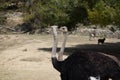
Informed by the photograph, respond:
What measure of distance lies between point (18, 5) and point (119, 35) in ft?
58.7

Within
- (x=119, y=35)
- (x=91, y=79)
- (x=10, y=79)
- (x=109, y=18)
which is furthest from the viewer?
(x=119, y=35)

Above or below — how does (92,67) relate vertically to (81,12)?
above

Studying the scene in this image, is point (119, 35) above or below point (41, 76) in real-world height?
below

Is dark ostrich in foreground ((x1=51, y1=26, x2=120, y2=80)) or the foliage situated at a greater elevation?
dark ostrich in foreground ((x1=51, y1=26, x2=120, y2=80))

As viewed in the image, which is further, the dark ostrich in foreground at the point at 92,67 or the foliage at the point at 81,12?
the foliage at the point at 81,12

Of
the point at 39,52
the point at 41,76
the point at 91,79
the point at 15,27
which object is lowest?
the point at 15,27

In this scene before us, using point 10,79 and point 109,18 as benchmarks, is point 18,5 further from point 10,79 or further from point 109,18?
point 10,79

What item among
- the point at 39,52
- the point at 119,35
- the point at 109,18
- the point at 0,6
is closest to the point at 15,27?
the point at 0,6

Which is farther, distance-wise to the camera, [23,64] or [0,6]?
[0,6]

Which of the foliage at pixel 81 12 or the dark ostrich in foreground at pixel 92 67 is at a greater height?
the dark ostrich in foreground at pixel 92 67

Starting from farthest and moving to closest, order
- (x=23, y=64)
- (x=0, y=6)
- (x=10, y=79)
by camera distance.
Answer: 1. (x=0, y=6)
2. (x=23, y=64)
3. (x=10, y=79)

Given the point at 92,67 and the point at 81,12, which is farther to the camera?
the point at 81,12

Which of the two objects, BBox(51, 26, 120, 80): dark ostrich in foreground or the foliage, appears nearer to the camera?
BBox(51, 26, 120, 80): dark ostrich in foreground

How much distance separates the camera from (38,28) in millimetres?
34031
